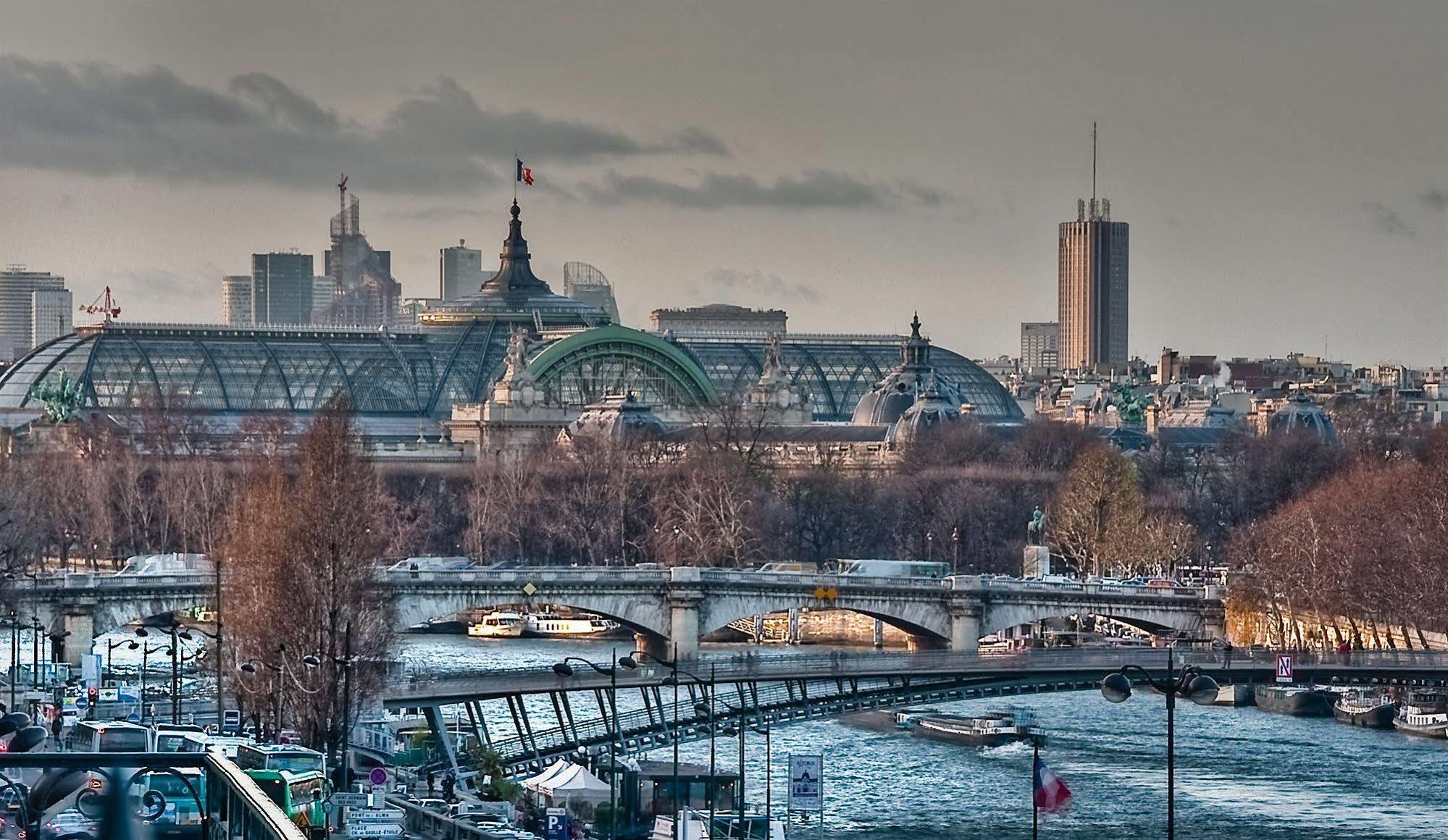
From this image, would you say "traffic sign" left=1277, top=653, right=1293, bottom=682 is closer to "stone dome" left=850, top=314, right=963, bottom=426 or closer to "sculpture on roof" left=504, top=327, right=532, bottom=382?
"stone dome" left=850, top=314, right=963, bottom=426

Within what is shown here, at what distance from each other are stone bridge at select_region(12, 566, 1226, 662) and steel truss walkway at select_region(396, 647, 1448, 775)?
14.4 m

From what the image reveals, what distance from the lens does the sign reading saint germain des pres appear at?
55.1 metres

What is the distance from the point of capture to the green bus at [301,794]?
134 ft

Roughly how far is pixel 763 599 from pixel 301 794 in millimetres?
51592

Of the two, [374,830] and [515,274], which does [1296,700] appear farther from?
[515,274]

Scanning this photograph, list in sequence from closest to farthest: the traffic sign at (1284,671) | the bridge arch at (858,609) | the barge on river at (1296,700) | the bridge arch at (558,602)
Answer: the traffic sign at (1284,671), the barge on river at (1296,700), the bridge arch at (558,602), the bridge arch at (858,609)

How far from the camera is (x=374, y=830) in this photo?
47188 millimetres

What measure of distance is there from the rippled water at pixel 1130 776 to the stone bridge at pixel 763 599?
811 cm

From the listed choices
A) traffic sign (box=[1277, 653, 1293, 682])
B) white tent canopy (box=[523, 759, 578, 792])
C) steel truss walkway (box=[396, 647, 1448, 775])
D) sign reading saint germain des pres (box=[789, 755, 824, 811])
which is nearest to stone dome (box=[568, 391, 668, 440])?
steel truss walkway (box=[396, 647, 1448, 775])

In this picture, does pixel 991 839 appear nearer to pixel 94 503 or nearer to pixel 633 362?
pixel 94 503

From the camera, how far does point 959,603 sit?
3688 inches

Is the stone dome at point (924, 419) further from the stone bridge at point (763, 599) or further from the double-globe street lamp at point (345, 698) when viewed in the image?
the double-globe street lamp at point (345, 698)

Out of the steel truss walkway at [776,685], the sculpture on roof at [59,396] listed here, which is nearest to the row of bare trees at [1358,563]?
the steel truss walkway at [776,685]

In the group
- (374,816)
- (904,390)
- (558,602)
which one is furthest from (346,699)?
(904,390)
